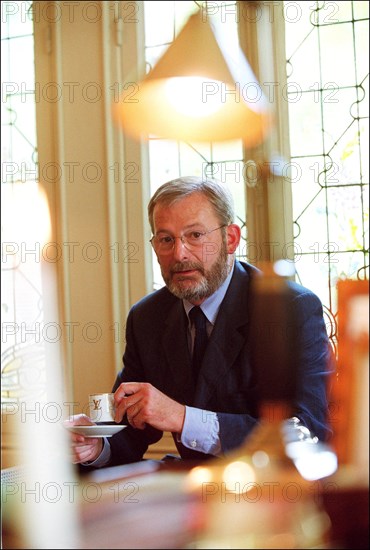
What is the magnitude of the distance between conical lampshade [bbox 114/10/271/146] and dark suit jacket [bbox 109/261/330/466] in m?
0.17

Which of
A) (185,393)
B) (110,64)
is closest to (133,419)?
(185,393)

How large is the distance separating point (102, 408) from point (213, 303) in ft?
0.53

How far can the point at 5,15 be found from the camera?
0.83m

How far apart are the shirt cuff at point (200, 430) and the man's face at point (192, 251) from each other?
0.12 m

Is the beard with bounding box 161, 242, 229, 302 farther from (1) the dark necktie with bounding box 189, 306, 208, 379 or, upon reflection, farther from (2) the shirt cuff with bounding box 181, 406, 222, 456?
(2) the shirt cuff with bounding box 181, 406, 222, 456

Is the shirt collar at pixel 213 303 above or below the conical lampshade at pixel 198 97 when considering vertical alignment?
below

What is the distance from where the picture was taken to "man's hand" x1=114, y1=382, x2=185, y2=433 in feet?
2.33

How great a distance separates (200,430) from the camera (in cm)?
71

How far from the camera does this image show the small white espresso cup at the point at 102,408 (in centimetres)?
73

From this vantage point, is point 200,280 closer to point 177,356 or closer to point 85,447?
point 177,356

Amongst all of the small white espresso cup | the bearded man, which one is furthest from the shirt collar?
the small white espresso cup

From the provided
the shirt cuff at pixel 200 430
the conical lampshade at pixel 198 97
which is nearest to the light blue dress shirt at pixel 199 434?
the shirt cuff at pixel 200 430

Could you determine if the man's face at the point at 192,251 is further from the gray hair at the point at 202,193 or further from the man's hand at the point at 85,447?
the man's hand at the point at 85,447

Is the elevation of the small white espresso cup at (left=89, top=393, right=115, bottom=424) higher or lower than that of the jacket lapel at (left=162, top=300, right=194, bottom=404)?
lower
